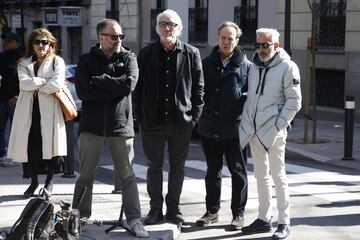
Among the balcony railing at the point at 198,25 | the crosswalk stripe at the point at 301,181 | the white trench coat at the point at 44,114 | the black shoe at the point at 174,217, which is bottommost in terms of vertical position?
the crosswalk stripe at the point at 301,181

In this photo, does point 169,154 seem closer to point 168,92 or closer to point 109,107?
point 168,92

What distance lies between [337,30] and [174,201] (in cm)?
1237

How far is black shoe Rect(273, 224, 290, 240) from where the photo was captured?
6.41m

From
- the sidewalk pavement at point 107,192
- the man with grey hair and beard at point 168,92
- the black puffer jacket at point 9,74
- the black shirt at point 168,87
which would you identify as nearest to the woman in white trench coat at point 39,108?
the sidewalk pavement at point 107,192

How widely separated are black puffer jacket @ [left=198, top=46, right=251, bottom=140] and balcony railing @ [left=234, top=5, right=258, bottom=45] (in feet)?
47.8

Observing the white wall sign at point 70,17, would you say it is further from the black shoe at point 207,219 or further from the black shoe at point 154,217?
the black shoe at point 154,217

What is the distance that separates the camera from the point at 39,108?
760 cm

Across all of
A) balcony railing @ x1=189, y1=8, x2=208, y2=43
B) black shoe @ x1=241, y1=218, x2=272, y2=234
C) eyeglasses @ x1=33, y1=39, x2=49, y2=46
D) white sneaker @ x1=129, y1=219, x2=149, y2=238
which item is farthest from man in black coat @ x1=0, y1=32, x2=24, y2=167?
balcony railing @ x1=189, y1=8, x2=208, y2=43

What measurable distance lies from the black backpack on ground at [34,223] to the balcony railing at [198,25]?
18376 millimetres

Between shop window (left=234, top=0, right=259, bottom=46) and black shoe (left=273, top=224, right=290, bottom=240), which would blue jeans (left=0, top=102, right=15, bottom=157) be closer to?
black shoe (left=273, top=224, right=290, bottom=240)

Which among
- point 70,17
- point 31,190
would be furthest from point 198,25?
point 31,190

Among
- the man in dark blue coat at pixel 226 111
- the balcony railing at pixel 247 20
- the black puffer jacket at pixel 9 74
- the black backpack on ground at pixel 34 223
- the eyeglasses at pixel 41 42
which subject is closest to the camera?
the black backpack on ground at pixel 34 223

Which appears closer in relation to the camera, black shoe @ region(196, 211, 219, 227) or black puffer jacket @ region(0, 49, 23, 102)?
black shoe @ region(196, 211, 219, 227)

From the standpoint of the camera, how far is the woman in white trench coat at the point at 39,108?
24.7 feet
